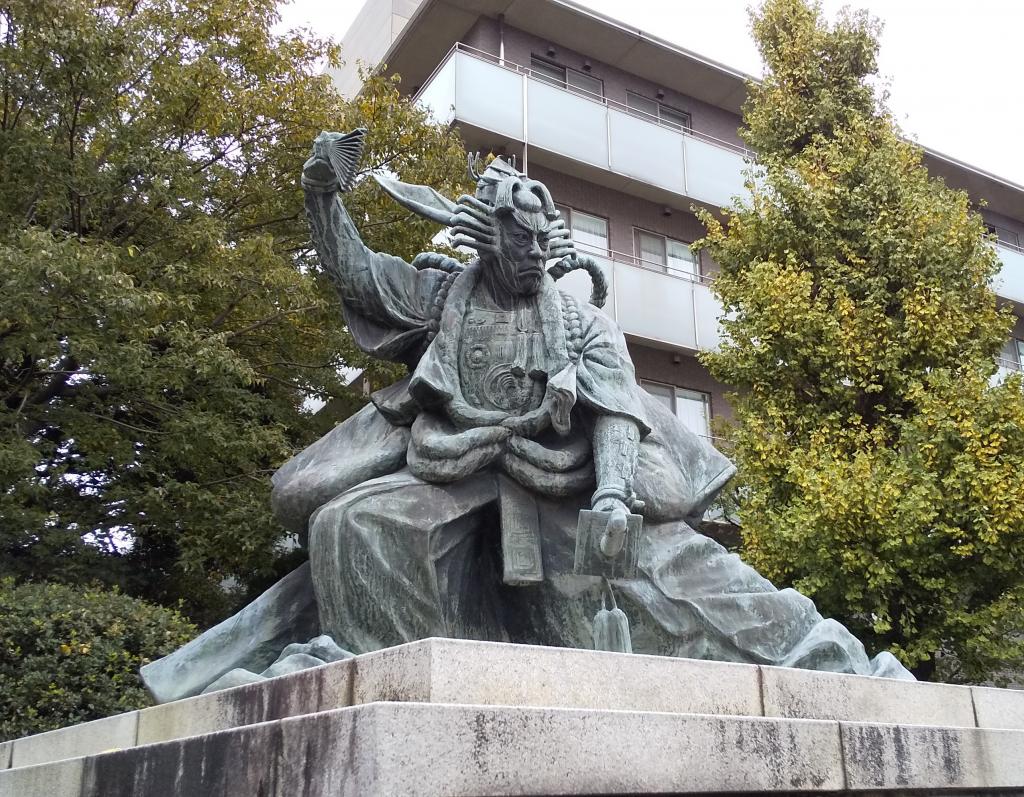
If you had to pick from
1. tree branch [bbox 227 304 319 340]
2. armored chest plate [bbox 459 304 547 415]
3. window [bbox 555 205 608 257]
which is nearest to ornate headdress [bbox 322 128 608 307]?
armored chest plate [bbox 459 304 547 415]

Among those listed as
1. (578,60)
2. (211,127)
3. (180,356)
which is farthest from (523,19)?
(180,356)

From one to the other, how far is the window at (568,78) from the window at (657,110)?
812 mm

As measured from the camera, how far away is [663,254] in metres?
20.9

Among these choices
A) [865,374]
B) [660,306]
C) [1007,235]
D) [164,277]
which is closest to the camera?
[164,277]

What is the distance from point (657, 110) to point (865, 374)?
1079 centimetres

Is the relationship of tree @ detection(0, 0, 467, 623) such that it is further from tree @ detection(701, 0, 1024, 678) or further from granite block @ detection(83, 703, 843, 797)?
granite block @ detection(83, 703, 843, 797)

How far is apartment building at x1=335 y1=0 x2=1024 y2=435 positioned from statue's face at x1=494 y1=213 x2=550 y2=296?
12.4 m

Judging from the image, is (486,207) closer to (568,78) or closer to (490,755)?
(490,755)

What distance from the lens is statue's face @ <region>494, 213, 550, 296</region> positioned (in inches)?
174

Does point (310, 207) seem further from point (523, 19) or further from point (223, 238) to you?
point (523, 19)

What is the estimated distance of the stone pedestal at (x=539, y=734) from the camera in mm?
2486

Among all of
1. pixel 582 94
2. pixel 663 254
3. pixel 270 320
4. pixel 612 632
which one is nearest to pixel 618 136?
pixel 582 94

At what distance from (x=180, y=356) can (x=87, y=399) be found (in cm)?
178

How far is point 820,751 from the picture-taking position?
10.4ft
